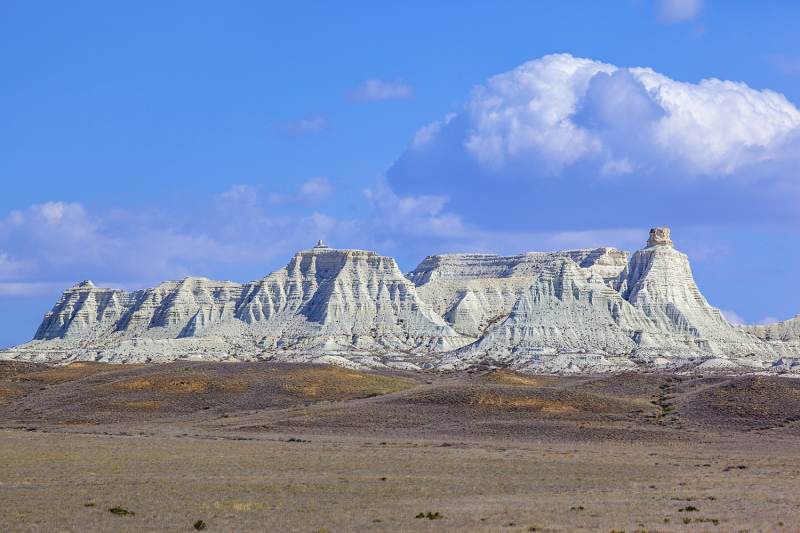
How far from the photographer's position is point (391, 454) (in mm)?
46250

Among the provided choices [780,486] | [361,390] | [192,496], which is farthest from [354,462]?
[361,390]

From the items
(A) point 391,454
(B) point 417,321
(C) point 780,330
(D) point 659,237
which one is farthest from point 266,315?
(A) point 391,454

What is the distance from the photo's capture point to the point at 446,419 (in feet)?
218

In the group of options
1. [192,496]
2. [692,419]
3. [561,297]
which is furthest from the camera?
[561,297]

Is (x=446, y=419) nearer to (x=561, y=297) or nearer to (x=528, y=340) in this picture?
(x=528, y=340)

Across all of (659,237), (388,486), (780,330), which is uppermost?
(659,237)

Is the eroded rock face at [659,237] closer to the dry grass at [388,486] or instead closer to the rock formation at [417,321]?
the rock formation at [417,321]

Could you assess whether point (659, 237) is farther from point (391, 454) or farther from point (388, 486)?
point (388, 486)

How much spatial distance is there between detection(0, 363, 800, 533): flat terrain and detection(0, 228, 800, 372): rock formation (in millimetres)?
36895

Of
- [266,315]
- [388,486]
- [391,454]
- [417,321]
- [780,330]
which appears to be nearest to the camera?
[388,486]

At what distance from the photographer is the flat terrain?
2766cm

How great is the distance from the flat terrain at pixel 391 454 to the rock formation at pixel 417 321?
36.9 meters

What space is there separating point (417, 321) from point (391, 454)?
113 metres

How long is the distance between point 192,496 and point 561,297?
119713 mm
